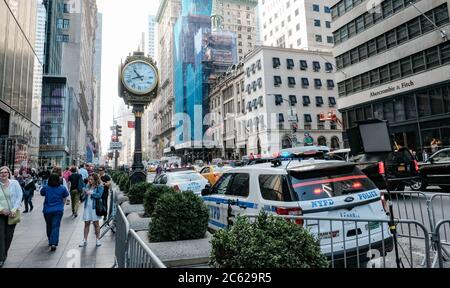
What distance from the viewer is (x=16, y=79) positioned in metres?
18.9

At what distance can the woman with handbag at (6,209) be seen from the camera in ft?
19.4

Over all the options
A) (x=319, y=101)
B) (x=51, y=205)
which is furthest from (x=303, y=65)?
(x=51, y=205)

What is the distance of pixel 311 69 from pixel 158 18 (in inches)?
4002

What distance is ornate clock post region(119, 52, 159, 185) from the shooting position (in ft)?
46.5

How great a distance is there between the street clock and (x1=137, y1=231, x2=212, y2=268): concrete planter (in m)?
10.8

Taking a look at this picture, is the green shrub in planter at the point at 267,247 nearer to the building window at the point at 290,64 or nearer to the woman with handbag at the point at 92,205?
the woman with handbag at the point at 92,205

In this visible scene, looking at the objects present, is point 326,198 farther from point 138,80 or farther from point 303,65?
point 303,65

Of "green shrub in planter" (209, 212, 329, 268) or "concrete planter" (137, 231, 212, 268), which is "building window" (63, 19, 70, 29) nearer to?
"concrete planter" (137, 231, 212, 268)

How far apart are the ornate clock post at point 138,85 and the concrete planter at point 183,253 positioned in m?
9.93

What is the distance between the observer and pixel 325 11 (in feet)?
211

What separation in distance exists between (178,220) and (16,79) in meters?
19.1

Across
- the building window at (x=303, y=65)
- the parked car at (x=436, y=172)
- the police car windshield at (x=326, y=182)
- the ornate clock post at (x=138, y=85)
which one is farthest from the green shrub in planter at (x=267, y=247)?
the building window at (x=303, y=65)

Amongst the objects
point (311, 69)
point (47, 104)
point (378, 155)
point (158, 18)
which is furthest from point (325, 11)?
point (158, 18)
